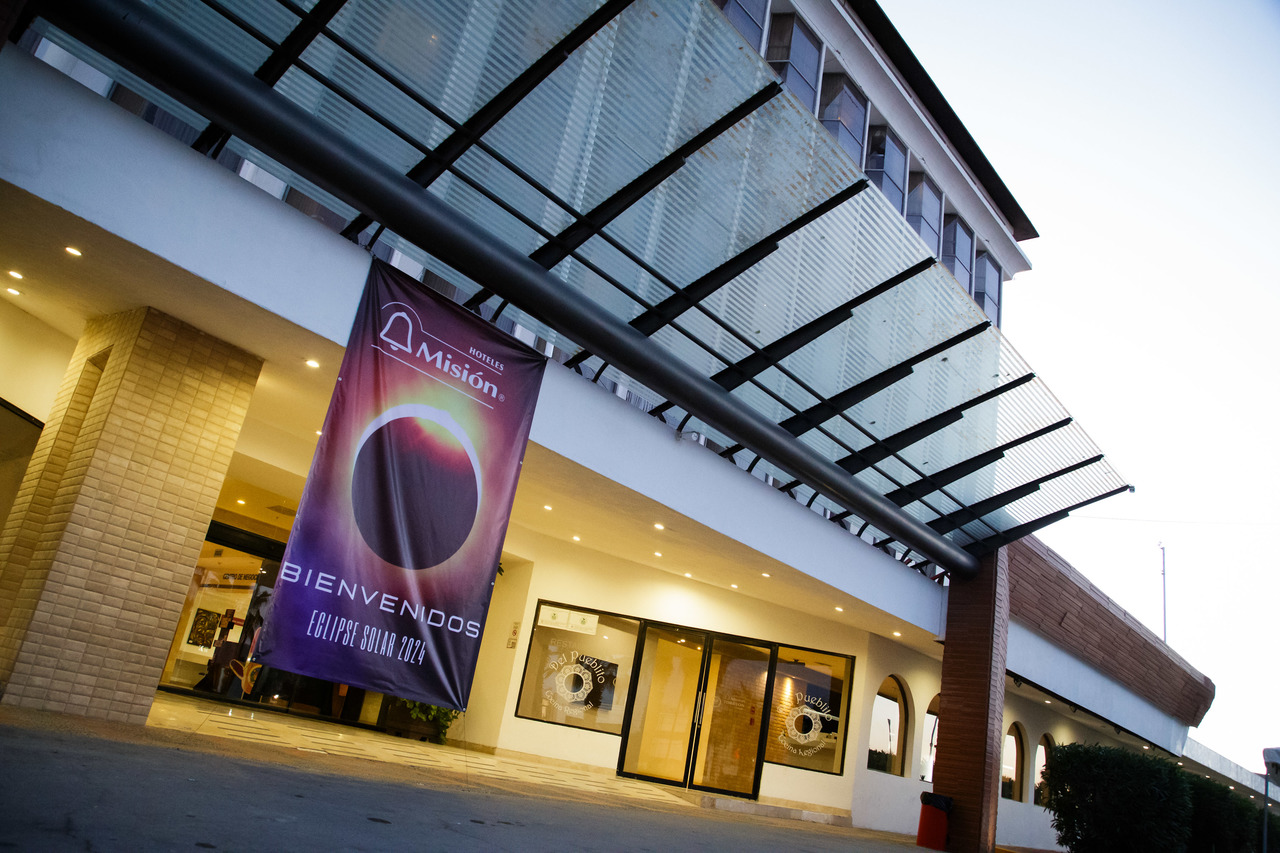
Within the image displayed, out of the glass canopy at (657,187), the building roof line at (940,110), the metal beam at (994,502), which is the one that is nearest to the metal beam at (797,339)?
the glass canopy at (657,187)

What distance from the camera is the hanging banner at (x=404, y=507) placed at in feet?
21.2

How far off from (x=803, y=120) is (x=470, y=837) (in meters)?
6.15

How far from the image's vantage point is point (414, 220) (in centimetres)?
723

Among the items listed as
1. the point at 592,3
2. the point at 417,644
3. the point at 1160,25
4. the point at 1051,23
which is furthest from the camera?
the point at 1051,23

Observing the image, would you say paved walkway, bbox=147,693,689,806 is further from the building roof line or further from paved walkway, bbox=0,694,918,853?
the building roof line

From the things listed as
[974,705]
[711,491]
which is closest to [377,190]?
[711,491]

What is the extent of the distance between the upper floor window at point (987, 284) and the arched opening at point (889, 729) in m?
8.05

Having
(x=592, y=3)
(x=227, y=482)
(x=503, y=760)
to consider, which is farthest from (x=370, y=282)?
(x=503, y=760)

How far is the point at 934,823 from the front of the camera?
511 inches

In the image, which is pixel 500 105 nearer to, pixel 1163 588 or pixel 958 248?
pixel 958 248

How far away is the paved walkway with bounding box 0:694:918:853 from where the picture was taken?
3.72m

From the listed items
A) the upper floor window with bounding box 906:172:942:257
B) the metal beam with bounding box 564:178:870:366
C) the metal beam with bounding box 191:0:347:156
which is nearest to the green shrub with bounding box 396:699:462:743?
the metal beam with bounding box 564:178:870:366

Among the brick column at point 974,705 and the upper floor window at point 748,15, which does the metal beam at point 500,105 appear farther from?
the brick column at point 974,705

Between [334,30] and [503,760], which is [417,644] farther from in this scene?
[503,760]
